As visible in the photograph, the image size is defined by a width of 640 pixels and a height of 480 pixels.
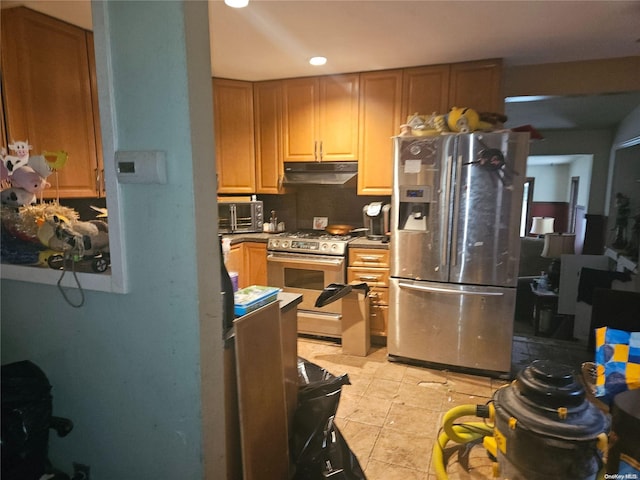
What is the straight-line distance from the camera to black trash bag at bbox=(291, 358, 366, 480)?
5.53 feet

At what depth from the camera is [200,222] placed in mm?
1125

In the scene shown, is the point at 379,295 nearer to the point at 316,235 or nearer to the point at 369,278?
the point at 369,278

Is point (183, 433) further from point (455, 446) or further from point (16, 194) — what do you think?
point (455, 446)

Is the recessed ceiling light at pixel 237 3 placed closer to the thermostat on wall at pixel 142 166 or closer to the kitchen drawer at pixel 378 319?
the thermostat on wall at pixel 142 166

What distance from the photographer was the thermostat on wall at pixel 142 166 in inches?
43.0

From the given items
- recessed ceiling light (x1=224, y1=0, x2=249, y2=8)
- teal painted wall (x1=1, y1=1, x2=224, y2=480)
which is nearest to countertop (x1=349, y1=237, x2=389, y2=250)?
recessed ceiling light (x1=224, y1=0, x2=249, y2=8)

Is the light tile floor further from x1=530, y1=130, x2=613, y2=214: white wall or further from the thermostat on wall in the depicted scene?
x1=530, y1=130, x2=613, y2=214: white wall

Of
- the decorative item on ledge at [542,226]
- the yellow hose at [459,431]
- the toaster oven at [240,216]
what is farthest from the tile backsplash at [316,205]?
the decorative item on ledge at [542,226]

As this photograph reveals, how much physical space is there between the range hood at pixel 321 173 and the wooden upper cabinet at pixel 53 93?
1.64m

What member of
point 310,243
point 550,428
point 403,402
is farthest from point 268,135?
point 550,428

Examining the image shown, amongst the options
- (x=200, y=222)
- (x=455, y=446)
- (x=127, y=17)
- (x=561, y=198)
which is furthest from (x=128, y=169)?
(x=561, y=198)

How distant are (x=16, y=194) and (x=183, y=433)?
3.52 ft

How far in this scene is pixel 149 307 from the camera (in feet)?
3.98

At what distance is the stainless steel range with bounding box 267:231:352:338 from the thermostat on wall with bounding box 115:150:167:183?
2297mm
